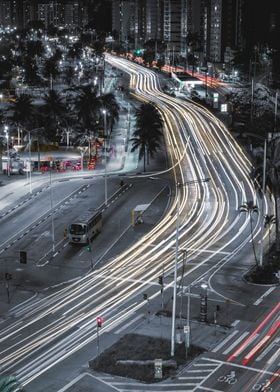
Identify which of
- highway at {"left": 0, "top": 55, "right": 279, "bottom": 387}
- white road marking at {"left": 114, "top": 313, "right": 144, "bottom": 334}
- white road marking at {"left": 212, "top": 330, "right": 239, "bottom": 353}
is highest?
white road marking at {"left": 212, "top": 330, "right": 239, "bottom": 353}

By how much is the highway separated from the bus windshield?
2.91 m

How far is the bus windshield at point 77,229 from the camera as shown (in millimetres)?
70375

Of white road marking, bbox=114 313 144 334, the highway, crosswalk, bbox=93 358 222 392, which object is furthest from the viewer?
white road marking, bbox=114 313 144 334

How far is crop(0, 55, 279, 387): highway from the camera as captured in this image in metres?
48.8

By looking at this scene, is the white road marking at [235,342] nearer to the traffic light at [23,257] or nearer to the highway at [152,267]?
the highway at [152,267]

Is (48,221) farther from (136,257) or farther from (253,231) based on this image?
(253,231)

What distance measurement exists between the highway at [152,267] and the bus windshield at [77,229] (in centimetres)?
291

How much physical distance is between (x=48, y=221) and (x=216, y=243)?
17.7 metres

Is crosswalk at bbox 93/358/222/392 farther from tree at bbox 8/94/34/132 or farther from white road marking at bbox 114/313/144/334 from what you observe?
tree at bbox 8/94/34/132

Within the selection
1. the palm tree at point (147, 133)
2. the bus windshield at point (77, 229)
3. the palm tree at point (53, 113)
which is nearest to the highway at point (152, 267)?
the bus windshield at point (77, 229)

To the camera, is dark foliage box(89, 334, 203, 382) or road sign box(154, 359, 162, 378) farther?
dark foliage box(89, 334, 203, 382)

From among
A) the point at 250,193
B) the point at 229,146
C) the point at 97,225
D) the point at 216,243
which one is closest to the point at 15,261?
the point at 97,225

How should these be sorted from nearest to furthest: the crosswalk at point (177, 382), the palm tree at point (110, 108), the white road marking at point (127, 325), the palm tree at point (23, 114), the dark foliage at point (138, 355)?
the crosswalk at point (177, 382) < the dark foliage at point (138, 355) < the white road marking at point (127, 325) < the palm tree at point (23, 114) < the palm tree at point (110, 108)

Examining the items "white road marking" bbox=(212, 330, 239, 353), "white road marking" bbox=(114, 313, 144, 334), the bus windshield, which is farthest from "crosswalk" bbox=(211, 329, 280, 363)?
the bus windshield
